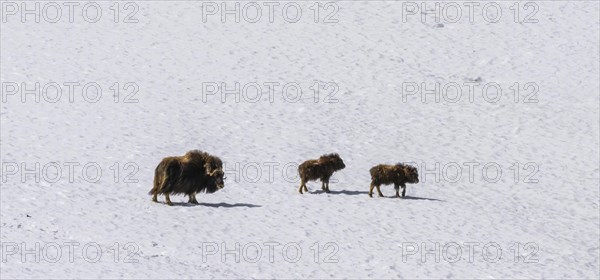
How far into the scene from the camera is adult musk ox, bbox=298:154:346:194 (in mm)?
25047

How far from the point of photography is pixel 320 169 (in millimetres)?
25219

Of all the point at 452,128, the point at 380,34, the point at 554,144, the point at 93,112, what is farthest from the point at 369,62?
the point at 93,112

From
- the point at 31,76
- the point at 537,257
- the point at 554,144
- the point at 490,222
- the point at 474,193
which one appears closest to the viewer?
the point at 537,257

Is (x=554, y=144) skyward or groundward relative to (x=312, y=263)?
skyward

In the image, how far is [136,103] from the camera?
33.3 m

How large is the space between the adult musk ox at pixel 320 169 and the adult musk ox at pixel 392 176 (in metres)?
1.10

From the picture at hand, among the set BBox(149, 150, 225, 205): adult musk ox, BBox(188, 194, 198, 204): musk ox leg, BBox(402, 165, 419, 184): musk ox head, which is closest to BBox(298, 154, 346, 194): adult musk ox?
BBox(402, 165, 419, 184): musk ox head

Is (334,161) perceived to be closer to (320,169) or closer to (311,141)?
(320,169)

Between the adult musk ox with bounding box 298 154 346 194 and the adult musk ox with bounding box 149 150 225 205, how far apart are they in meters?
2.52

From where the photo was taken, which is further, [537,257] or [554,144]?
[554,144]

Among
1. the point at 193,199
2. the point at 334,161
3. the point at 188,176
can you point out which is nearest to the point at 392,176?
the point at 334,161

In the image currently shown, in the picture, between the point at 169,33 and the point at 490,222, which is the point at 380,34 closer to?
the point at 169,33

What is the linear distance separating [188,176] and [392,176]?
18.7 feet

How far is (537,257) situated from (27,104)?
1911 cm
